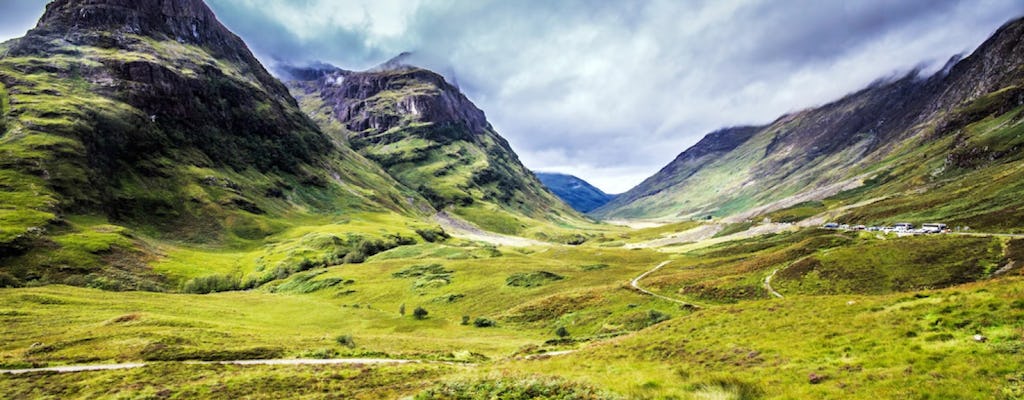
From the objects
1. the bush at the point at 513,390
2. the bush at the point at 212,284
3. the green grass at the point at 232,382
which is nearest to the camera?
the bush at the point at 513,390

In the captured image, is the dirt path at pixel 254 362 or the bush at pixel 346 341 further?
the bush at pixel 346 341

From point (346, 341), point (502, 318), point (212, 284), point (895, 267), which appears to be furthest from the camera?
point (212, 284)

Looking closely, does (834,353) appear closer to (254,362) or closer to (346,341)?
(254,362)

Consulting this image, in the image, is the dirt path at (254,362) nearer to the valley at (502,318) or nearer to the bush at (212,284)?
the valley at (502,318)

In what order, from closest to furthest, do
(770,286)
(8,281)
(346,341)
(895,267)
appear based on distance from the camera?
1. (346,341)
2. (895,267)
3. (770,286)
4. (8,281)

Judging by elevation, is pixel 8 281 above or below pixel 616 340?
above

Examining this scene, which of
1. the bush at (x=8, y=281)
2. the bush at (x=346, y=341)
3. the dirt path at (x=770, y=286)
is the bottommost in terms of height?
the dirt path at (x=770, y=286)

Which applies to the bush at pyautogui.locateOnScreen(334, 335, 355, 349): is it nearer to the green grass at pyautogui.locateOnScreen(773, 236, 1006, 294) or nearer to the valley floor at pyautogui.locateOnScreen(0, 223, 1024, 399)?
the valley floor at pyautogui.locateOnScreen(0, 223, 1024, 399)

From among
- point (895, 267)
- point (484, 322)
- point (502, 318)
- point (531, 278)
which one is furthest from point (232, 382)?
point (531, 278)

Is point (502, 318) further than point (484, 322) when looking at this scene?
Yes

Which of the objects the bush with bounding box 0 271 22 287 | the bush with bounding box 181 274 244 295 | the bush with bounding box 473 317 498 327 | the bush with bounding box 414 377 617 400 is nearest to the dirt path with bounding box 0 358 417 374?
the bush with bounding box 414 377 617 400

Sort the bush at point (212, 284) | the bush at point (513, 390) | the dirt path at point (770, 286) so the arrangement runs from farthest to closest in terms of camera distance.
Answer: the bush at point (212, 284) < the dirt path at point (770, 286) < the bush at point (513, 390)

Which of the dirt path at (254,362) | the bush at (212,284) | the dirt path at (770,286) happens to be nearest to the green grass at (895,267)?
the dirt path at (770,286)

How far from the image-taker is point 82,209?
148000 mm
